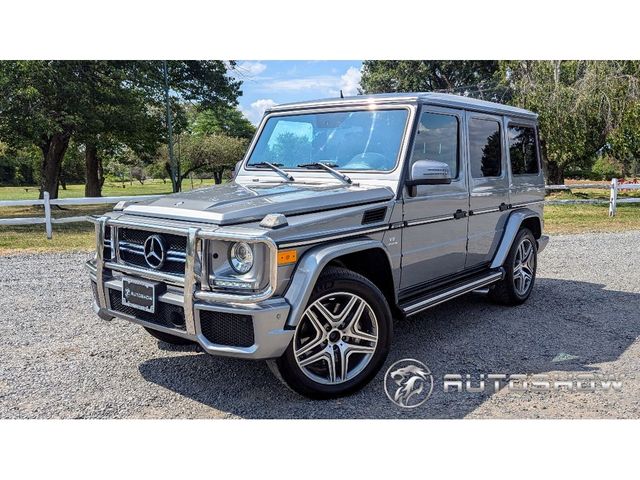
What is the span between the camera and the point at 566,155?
1855 centimetres

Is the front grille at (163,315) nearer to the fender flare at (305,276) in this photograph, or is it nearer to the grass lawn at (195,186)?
the fender flare at (305,276)

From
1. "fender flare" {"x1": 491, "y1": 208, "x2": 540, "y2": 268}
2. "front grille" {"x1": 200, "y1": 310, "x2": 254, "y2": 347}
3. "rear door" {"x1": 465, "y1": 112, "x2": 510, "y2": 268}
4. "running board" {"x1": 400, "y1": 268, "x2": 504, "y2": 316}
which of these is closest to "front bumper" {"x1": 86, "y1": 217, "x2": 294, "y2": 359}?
"front grille" {"x1": 200, "y1": 310, "x2": 254, "y2": 347}

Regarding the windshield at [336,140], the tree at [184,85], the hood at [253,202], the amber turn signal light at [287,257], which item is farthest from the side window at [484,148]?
the tree at [184,85]

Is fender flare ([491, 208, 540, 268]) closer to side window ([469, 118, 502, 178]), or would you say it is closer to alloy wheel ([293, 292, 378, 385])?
side window ([469, 118, 502, 178])

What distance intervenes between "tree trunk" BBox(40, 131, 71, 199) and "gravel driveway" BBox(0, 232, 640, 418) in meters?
13.2

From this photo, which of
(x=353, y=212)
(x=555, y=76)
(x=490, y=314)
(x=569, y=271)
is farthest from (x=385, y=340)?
(x=555, y=76)

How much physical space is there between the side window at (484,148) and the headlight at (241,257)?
2.79 m

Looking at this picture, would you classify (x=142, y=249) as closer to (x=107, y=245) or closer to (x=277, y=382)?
(x=107, y=245)

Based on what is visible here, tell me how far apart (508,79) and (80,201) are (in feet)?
47.2

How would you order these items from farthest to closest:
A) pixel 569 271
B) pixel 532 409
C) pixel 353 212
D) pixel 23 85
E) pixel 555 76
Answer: pixel 555 76, pixel 23 85, pixel 569 271, pixel 353 212, pixel 532 409

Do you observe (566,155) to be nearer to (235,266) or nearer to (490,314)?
(490,314)

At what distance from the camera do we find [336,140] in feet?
15.5

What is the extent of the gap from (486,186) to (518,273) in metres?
1.25

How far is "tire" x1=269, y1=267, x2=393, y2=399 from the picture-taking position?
3.52m
